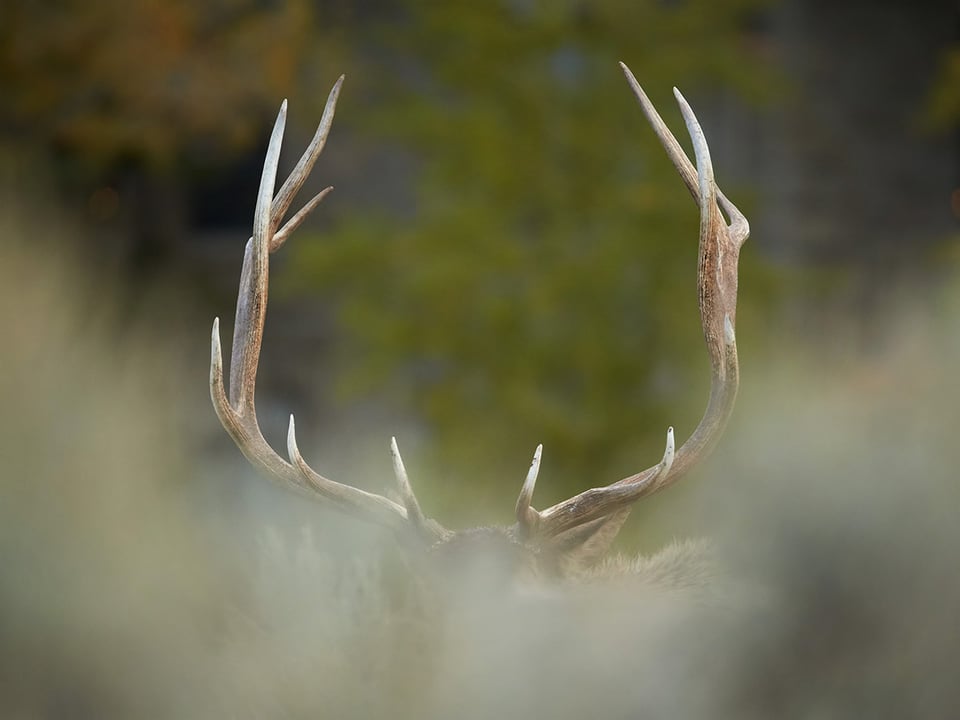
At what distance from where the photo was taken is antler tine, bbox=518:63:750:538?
2537 mm

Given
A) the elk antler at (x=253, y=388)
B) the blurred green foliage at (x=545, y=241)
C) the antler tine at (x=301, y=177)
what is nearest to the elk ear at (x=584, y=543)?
the elk antler at (x=253, y=388)

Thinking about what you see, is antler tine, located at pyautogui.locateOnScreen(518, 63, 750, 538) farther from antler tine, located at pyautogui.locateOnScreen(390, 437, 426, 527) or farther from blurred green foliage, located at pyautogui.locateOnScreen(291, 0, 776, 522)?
blurred green foliage, located at pyautogui.locateOnScreen(291, 0, 776, 522)

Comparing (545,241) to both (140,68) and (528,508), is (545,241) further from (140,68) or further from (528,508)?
(528,508)

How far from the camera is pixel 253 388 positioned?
278 cm

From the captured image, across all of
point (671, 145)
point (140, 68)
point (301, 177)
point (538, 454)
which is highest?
point (671, 145)

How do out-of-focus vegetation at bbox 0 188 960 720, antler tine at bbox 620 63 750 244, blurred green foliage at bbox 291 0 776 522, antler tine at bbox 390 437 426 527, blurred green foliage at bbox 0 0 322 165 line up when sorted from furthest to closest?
blurred green foliage at bbox 291 0 776 522
blurred green foliage at bbox 0 0 322 165
antler tine at bbox 620 63 750 244
antler tine at bbox 390 437 426 527
out-of-focus vegetation at bbox 0 188 960 720

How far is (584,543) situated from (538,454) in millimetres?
315

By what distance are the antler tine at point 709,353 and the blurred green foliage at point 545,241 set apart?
507 centimetres

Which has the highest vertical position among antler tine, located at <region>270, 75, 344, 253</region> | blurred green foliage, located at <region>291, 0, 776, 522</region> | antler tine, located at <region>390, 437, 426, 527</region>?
antler tine, located at <region>270, 75, 344, 253</region>

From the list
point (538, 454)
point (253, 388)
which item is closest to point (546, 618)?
point (538, 454)

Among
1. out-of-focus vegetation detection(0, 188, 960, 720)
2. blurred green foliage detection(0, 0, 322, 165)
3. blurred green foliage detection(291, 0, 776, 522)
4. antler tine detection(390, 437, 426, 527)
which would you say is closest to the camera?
out-of-focus vegetation detection(0, 188, 960, 720)

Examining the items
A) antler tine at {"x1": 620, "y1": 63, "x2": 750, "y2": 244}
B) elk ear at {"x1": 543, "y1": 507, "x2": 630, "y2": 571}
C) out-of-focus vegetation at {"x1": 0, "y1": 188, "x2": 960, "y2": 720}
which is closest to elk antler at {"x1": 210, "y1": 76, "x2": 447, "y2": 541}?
out-of-focus vegetation at {"x1": 0, "y1": 188, "x2": 960, "y2": 720}

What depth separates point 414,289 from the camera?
7984 millimetres

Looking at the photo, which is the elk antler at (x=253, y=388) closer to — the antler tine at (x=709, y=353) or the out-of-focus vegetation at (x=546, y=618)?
the out-of-focus vegetation at (x=546, y=618)
